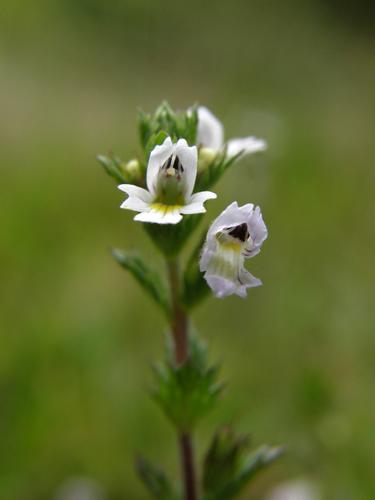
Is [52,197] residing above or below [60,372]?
above

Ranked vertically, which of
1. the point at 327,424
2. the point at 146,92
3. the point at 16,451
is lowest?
the point at 327,424

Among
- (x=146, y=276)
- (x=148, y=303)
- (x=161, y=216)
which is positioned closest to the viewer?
(x=161, y=216)

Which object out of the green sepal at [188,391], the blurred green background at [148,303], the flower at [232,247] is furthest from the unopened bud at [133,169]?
the blurred green background at [148,303]

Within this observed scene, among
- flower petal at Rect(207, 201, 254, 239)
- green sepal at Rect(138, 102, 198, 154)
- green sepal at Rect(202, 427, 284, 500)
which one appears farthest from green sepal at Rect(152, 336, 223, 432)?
green sepal at Rect(138, 102, 198, 154)

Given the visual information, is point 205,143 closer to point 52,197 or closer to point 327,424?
point 327,424

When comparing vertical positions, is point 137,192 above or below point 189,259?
above

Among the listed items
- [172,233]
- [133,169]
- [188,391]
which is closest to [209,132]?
[133,169]

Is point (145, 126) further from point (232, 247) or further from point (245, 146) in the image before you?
point (232, 247)

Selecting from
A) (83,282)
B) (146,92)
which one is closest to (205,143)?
(83,282)

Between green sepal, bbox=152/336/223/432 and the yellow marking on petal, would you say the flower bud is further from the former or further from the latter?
green sepal, bbox=152/336/223/432
